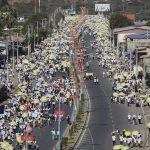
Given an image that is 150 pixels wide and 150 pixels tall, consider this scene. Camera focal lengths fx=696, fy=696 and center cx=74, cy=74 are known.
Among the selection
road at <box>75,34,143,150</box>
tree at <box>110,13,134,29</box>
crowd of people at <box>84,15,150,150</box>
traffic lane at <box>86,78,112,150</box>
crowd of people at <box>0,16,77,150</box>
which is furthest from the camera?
tree at <box>110,13,134,29</box>

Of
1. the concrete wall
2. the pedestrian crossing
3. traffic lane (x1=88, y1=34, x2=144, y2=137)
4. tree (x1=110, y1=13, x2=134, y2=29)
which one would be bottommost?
traffic lane (x1=88, y1=34, x2=144, y2=137)

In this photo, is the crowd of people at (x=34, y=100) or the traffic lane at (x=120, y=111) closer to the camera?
the crowd of people at (x=34, y=100)

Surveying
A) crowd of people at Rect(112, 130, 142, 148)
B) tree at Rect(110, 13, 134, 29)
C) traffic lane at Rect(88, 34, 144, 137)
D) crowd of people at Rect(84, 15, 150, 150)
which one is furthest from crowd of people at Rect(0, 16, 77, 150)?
tree at Rect(110, 13, 134, 29)

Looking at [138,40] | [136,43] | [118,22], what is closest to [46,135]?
[136,43]

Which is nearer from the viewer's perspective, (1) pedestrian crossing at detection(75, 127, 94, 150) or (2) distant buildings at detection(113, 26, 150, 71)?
(1) pedestrian crossing at detection(75, 127, 94, 150)

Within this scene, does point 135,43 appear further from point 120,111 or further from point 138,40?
point 120,111

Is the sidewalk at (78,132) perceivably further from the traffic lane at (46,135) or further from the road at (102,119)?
the traffic lane at (46,135)

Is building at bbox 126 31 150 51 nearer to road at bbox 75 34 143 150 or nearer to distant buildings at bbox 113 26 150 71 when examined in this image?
distant buildings at bbox 113 26 150 71

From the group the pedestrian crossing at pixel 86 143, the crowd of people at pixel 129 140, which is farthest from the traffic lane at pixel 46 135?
the crowd of people at pixel 129 140

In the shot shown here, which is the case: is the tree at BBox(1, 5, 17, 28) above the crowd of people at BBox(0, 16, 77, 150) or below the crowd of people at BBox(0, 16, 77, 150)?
above
